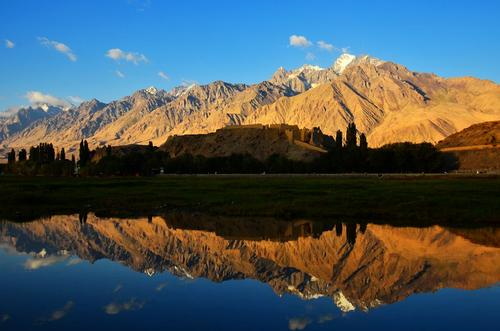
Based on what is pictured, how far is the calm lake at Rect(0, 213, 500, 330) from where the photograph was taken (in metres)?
19.1

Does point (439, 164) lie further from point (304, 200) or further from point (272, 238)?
point (272, 238)

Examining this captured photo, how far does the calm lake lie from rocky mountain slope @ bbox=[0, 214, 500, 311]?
10 cm

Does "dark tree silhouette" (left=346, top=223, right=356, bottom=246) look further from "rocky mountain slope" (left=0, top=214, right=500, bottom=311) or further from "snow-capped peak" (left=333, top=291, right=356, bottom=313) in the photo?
"snow-capped peak" (left=333, top=291, right=356, bottom=313)

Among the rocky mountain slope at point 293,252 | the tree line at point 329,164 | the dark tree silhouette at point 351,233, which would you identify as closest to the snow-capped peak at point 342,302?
the rocky mountain slope at point 293,252

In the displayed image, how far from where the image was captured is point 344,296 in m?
23.1

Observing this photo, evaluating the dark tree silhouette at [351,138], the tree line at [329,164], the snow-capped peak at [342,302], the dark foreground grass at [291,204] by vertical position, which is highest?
the dark tree silhouette at [351,138]

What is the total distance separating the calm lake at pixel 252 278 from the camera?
62.6 ft

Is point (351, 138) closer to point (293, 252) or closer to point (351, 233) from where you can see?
point (351, 233)

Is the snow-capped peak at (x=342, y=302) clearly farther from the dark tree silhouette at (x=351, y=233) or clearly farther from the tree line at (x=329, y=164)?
the tree line at (x=329, y=164)

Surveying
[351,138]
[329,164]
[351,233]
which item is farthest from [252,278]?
[351,138]

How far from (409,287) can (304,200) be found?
36.9 meters

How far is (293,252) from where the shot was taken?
112 feet

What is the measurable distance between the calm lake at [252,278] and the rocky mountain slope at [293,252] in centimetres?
10

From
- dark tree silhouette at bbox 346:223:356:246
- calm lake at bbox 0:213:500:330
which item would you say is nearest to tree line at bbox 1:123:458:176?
dark tree silhouette at bbox 346:223:356:246
